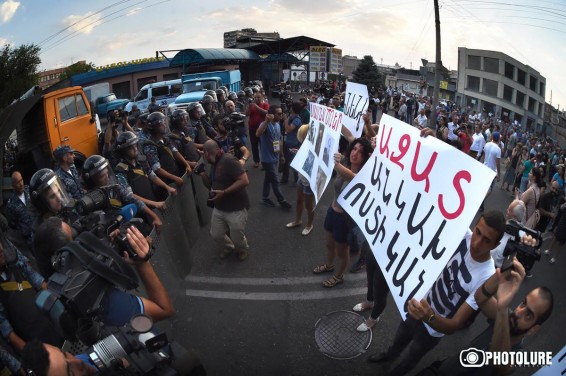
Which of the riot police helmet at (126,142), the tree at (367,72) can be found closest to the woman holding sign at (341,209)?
the riot police helmet at (126,142)

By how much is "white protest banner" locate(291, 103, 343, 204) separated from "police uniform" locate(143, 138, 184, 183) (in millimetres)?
1891

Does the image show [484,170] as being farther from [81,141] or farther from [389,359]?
[81,141]

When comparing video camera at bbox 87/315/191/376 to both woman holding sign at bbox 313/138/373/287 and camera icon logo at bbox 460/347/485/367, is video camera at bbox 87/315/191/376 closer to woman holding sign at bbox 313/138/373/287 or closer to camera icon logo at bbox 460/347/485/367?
camera icon logo at bbox 460/347/485/367

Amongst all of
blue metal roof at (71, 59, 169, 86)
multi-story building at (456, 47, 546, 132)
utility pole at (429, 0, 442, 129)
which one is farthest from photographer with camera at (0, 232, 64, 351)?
multi-story building at (456, 47, 546, 132)

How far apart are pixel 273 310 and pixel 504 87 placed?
44619 mm

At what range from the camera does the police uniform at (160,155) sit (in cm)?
492

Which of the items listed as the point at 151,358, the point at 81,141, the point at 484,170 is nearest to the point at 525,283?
the point at 484,170

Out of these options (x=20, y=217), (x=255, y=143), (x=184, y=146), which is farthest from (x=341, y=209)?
(x=255, y=143)

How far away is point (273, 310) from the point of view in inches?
158

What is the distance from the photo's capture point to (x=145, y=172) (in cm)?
468

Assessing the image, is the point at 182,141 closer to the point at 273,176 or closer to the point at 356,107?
the point at 273,176

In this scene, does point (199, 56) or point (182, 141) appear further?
point (199, 56)

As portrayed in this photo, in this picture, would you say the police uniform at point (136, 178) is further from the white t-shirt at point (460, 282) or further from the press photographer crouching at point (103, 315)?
the white t-shirt at point (460, 282)

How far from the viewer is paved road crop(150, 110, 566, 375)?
3.31m
